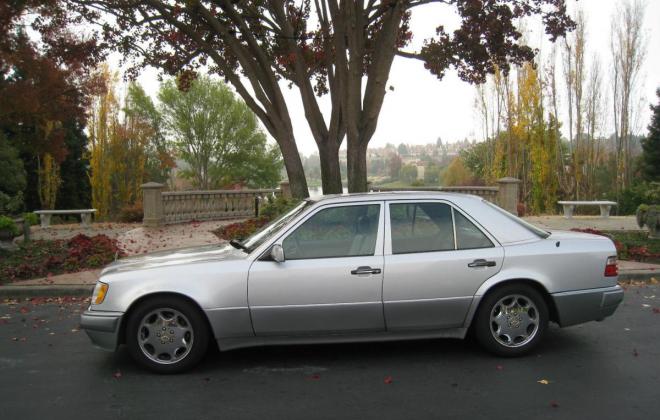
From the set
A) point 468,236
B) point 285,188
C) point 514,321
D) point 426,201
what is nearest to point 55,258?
point 426,201

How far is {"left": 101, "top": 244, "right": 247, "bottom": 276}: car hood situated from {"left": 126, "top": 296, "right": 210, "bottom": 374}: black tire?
1.18 feet

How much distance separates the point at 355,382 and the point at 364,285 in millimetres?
806

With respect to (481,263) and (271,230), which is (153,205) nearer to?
(271,230)

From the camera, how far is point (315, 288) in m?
5.21

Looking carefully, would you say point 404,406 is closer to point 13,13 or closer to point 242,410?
point 242,410

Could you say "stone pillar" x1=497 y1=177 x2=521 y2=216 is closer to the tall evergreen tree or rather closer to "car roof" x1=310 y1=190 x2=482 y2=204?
"car roof" x1=310 y1=190 x2=482 y2=204

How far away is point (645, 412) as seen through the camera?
4246 millimetres

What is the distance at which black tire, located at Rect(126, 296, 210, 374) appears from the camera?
5172 millimetres

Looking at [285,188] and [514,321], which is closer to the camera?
[514,321]

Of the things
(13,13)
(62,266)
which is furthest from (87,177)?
(62,266)

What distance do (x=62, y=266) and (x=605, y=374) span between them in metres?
9.05

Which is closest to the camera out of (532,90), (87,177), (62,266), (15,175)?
(62,266)

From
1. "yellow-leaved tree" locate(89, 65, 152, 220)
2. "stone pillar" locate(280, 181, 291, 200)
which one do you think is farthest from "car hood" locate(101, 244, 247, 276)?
"yellow-leaved tree" locate(89, 65, 152, 220)

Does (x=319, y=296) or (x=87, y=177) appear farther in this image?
(x=87, y=177)
